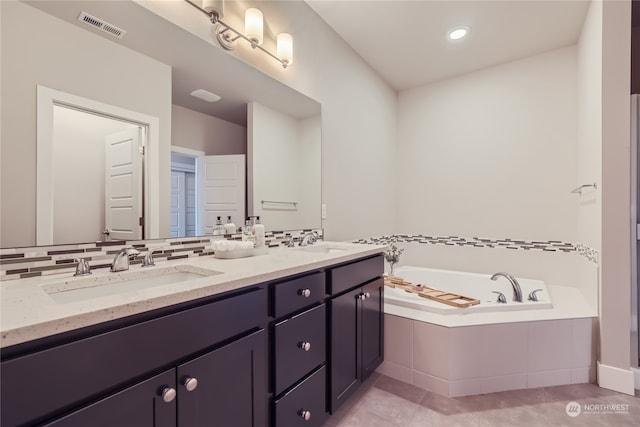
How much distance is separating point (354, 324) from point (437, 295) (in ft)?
3.20

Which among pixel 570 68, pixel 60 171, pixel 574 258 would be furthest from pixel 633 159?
pixel 60 171

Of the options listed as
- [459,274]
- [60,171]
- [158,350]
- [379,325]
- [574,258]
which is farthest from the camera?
[459,274]

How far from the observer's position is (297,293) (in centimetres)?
115

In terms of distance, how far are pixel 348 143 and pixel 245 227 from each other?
4.33ft

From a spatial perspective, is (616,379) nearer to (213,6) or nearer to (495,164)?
(495,164)

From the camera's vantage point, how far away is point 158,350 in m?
0.72

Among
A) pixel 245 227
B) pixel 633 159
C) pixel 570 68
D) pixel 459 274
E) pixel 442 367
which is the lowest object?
pixel 442 367

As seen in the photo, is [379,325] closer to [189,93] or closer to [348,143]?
[348,143]

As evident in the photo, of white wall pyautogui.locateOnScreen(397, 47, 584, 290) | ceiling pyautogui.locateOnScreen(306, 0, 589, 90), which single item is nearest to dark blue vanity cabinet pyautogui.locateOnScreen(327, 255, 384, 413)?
white wall pyautogui.locateOnScreen(397, 47, 584, 290)

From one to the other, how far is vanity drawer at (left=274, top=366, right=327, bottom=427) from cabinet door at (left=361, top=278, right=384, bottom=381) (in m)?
0.38

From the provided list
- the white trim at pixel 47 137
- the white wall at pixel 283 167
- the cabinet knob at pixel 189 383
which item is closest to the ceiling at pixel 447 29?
the white wall at pixel 283 167

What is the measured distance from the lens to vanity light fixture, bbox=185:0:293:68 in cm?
138

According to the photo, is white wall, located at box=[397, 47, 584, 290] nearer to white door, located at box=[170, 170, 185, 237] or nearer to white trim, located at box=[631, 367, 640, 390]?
white trim, located at box=[631, 367, 640, 390]

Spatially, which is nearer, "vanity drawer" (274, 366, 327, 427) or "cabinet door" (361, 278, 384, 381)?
"vanity drawer" (274, 366, 327, 427)
